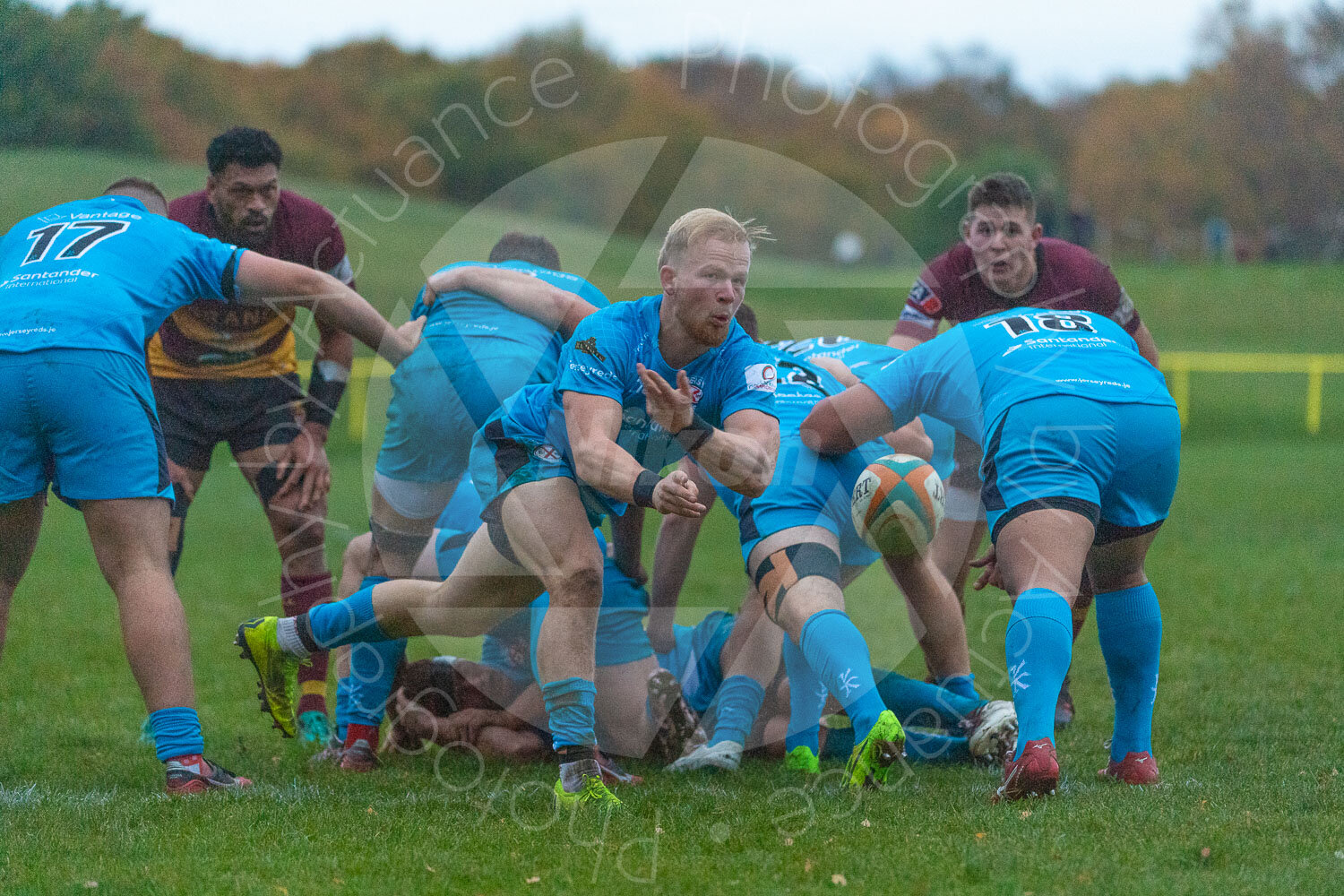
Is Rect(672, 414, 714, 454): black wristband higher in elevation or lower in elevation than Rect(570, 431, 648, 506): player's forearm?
higher

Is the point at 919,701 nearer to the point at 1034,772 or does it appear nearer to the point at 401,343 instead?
the point at 1034,772

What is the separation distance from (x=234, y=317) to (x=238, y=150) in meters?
0.88

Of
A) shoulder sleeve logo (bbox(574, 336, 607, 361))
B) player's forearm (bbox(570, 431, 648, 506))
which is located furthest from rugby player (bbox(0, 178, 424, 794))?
player's forearm (bbox(570, 431, 648, 506))

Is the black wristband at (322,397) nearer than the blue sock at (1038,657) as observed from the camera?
No

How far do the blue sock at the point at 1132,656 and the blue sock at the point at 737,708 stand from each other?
4.80 feet

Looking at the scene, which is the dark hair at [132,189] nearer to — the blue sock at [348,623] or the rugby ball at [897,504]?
the blue sock at [348,623]

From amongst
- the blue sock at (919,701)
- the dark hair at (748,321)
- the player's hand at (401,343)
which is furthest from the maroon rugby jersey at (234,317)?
the blue sock at (919,701)

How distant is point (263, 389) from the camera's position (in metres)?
6.51

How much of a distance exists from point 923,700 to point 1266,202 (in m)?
43.1

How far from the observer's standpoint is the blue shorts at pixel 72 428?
4.44 m

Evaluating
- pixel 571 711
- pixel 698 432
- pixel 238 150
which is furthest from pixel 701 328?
pixel 238 150

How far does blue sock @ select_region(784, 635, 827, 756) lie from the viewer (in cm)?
538

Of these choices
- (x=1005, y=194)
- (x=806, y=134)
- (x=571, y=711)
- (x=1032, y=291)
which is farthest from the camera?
(x=806, y=134)

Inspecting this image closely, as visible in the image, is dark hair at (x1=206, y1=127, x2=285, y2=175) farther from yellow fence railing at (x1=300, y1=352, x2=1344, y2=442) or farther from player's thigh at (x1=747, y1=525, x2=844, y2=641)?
yellow fence railing at (x1=300, y1=352, x2=1344, y2=442)
